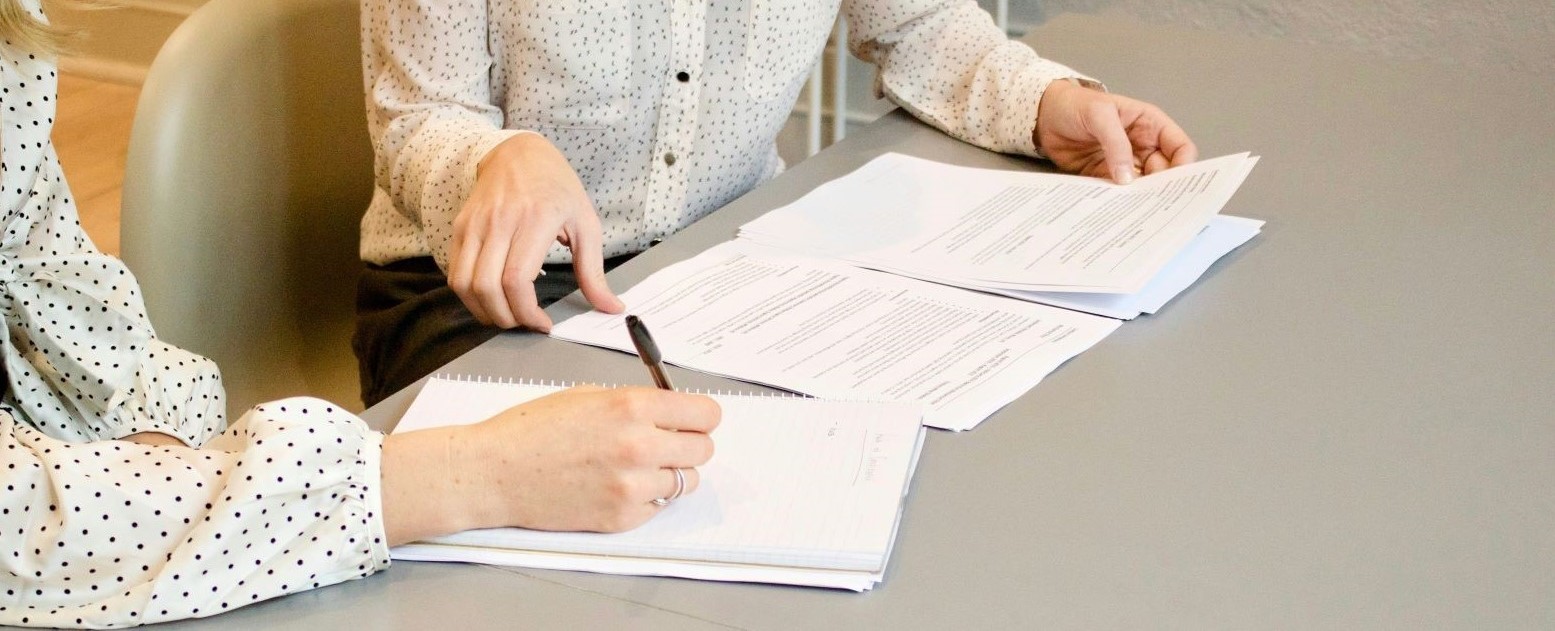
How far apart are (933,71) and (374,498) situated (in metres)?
0.85

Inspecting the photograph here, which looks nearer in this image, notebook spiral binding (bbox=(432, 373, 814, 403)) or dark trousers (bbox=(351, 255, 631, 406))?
→ notebook spiral binding (bbox=(432, 373, 814, 403))

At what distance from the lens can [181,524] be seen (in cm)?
66

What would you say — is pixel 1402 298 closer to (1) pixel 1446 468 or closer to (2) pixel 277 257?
(1) pixel 1446 468

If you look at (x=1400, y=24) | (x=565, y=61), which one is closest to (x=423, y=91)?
(x=565, y=61)

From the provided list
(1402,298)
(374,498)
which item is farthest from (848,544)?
(1402,298)

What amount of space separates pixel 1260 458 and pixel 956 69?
2.27 ft

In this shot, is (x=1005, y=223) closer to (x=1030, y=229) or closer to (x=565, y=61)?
(x=1030, y=229)

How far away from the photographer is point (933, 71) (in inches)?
54.2

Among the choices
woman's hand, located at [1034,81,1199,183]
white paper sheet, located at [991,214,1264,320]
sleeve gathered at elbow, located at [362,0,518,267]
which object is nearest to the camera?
white paper sheet, located at [991,214,1264,320]

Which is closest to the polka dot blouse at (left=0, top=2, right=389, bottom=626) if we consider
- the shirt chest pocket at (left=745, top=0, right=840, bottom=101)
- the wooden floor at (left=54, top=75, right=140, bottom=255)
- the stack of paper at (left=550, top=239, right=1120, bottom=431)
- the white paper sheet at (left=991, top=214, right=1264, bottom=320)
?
Result: the stack of paper at (left=550, top=239, right=1120, bottom=431)

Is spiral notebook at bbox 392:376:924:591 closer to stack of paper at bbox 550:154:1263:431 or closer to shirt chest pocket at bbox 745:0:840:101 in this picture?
stack of paper at bbox 550:154:1263:431

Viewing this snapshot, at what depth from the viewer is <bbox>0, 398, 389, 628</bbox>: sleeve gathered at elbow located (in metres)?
0.64

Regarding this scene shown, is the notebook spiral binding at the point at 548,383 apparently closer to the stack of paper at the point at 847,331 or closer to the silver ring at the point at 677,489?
the stack of paper at the point at 847,331

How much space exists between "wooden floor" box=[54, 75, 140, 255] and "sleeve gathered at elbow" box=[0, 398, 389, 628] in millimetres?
2357
